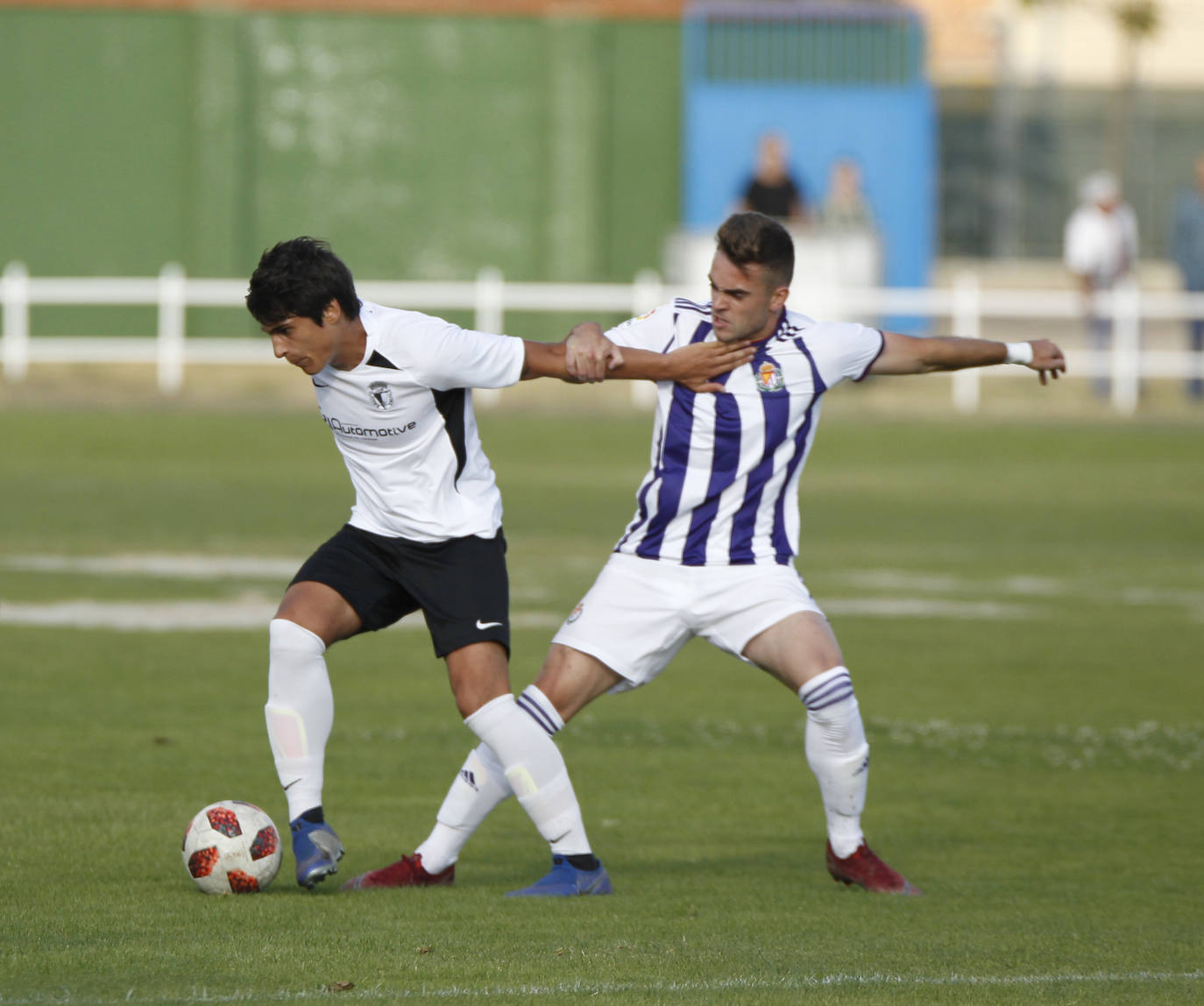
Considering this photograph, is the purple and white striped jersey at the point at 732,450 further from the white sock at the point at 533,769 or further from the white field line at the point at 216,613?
the white field line at the point at 216,613

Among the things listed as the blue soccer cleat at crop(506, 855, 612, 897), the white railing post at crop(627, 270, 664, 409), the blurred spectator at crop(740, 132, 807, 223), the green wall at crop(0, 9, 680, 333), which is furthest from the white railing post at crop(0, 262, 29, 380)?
the blue soccer cleat at crop(506, 855, 612, 897)

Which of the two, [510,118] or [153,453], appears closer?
[153,453]

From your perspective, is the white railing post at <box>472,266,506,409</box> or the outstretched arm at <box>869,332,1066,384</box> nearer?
the outstretched arm at <box>869,332,1066,384</box>

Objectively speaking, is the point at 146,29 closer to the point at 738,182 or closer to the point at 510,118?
the point at 510,118

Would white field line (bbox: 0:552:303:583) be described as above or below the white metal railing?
below

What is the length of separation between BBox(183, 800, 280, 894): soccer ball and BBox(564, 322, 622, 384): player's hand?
67.4 inches

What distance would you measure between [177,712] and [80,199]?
890 inches

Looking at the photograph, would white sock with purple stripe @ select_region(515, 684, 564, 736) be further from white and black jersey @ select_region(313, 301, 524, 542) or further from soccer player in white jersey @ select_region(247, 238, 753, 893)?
white and black jersey @ select_region(313, 301, 524, 542)

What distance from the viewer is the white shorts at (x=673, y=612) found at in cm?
708

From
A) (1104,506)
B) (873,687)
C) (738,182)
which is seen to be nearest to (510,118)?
(738,182)

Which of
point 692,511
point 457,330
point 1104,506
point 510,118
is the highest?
point 510,118

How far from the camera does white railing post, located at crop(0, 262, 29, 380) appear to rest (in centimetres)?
2669

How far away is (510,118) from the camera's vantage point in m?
31.8

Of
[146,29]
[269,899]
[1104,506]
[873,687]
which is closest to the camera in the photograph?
[269,899]
